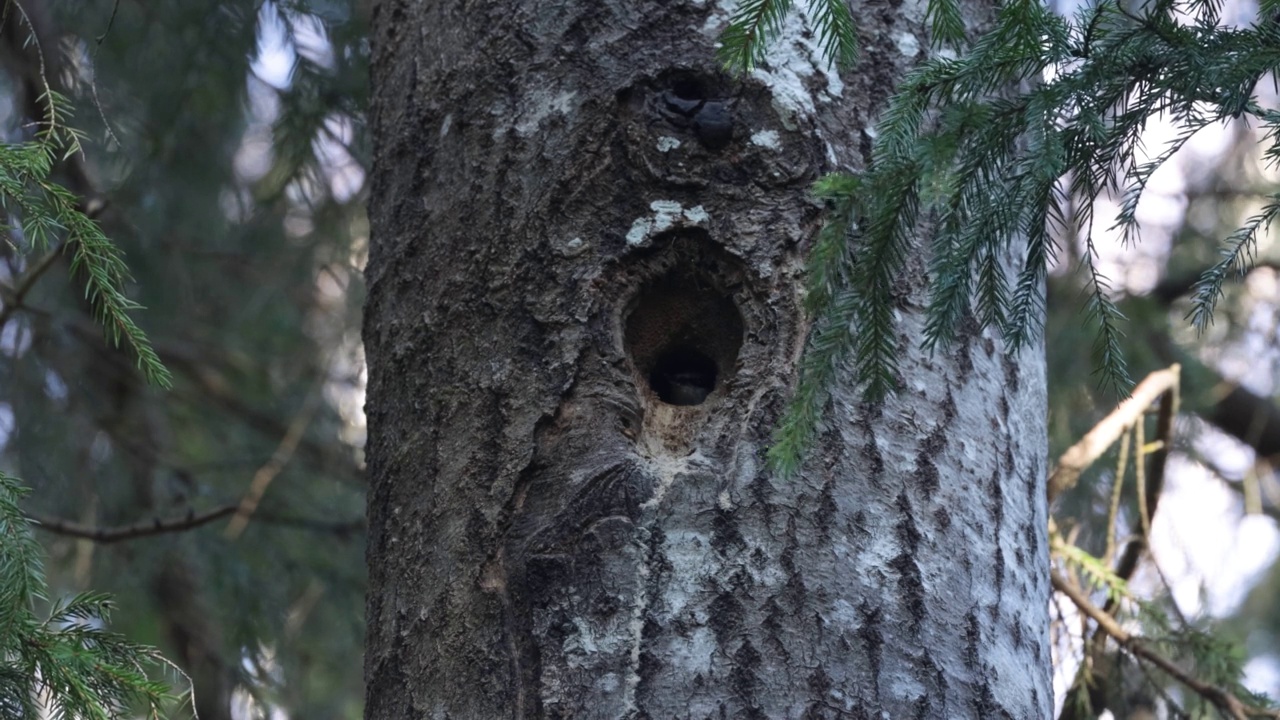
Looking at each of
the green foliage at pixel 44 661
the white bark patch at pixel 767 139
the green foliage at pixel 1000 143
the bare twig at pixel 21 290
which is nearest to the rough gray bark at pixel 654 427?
the white bark patch at pixel 767 139

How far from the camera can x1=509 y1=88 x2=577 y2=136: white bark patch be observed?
177cm

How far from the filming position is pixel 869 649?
148 centimetres

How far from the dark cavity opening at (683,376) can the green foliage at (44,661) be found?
757 millimetres

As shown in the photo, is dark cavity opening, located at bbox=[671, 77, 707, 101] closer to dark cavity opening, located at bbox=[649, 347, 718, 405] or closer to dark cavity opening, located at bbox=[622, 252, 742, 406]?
dark cavity opening, located at bbox=[622, 252, 742, 406]

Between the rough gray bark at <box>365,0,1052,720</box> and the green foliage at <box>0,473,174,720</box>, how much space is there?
313 millimetres

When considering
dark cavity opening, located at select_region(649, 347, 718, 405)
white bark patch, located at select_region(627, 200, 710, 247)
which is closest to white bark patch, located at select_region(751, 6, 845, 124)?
white bark patch, located at select_region(627, 200, 710, 247)

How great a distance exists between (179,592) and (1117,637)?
3203 millimetres

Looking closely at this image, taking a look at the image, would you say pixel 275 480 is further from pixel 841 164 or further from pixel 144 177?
pixel 841 164

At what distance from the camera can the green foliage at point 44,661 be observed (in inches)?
62.8

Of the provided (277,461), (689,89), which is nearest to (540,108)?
(689,89)

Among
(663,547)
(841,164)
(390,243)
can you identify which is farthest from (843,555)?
(390,243)

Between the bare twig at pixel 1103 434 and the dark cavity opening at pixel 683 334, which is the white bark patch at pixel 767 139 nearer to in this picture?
the dark cavity opening at pixel 683 334

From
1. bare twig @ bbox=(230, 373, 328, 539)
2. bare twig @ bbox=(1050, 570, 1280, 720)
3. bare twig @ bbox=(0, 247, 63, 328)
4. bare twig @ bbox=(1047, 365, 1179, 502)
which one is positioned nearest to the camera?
bare twig @ bbox=(1050, 570, 1280, 720)

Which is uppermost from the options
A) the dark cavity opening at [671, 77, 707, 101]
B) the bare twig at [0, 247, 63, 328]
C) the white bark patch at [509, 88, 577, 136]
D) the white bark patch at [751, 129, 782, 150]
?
the bare twig at [0, 247, 63, 328]
